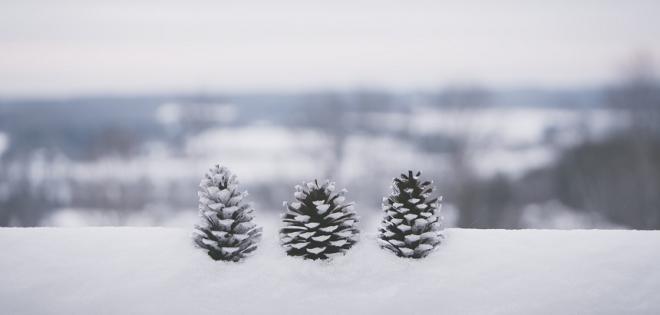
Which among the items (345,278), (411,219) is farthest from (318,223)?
(411,219)

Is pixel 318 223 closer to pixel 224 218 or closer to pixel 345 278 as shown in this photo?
pixel 345 278

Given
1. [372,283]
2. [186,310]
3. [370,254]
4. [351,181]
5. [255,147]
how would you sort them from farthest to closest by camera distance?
[255,147] → [351,181] → [370,254] → [372,283] → [186,310]

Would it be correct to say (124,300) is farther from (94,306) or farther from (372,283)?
(372,283)

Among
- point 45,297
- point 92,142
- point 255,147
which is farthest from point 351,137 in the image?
point 45,297

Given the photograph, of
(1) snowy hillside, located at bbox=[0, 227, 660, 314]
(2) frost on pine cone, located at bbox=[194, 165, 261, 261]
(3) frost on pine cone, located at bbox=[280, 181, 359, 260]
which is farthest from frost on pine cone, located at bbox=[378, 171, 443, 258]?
(2) frost on pine cone, located at bbox=[194, 165, 261, 261]

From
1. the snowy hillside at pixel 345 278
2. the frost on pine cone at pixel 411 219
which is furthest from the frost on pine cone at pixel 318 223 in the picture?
the frost on pine cone at pixel 411 219
